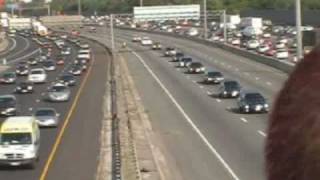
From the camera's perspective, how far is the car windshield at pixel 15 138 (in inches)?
1361

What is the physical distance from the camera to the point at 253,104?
164ft

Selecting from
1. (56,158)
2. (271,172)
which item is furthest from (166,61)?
(271,172)

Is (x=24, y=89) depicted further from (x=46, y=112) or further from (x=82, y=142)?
(x=82, y=142)

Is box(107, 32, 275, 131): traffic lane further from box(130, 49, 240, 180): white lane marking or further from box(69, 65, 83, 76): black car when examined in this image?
box(69, 65, 83, 76): black car

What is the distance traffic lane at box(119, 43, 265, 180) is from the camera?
3089 cm

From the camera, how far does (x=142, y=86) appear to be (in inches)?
2758

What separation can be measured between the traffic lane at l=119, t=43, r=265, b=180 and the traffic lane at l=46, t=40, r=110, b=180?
384 centimetres

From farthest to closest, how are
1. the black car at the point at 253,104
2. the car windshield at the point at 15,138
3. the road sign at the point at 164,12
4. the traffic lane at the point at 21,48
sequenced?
the traffic lane at the point at 21,48 < the road sign at the point at 164,12 < the black car at the point at 253,104 < the car windshield at the point at 15,138

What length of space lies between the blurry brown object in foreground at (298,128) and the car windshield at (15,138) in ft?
109

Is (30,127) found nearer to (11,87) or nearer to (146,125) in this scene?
(146,125)

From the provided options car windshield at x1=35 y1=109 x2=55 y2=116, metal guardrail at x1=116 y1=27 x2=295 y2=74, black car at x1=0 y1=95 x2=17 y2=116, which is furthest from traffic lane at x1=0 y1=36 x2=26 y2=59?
car windshield at x1=35 y1=109 x2=55 y2=116

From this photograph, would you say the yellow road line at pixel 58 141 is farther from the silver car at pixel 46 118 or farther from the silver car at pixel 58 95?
the silver car at pixel 58 95

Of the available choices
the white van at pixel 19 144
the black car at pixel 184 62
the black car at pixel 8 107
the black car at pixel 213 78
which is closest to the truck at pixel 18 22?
the black car at pixel 184 62

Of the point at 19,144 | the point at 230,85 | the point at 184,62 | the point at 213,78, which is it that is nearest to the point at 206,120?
the point at 19,144
